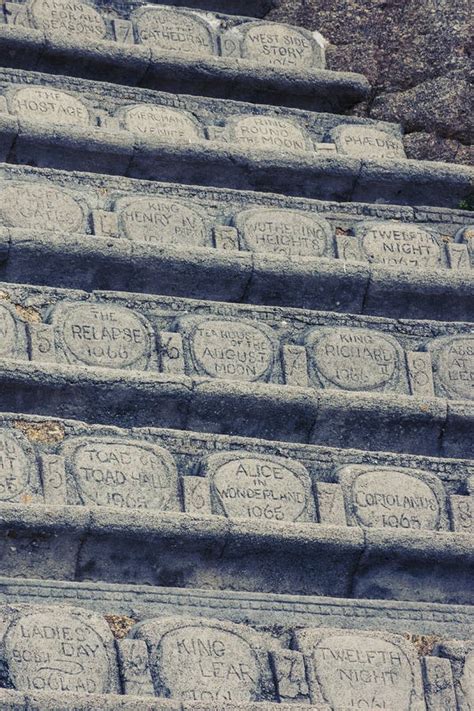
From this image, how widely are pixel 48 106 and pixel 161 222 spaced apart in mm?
1083

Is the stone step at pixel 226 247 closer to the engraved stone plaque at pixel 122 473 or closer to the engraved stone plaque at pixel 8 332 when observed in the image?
the engraved stone plaque at pixel 8 332

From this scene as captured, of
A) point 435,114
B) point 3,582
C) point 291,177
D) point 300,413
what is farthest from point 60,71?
point 3,582

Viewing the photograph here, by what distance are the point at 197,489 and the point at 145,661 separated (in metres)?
0.96

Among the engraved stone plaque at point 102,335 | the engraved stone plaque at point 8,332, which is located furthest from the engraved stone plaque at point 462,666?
the engraved stone plaque at point 8,332

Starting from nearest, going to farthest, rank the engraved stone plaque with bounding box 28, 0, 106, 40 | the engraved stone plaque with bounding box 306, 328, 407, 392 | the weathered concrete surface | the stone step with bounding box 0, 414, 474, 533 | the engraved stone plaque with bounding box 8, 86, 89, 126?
the stone step with bounding box 0, 414, 474, 533 → the engraved stone plaque with bounding box 306, 328, 407, 392 → the engraved stone plaque with bounding box 8, 86, 89, 126 → the engraved stone plaque with bounding box 28, 0, 106, 40 → the weathered concrete surface

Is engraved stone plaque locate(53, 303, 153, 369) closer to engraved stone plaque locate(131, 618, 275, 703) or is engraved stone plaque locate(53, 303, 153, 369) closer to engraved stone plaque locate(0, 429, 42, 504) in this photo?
engraved stone plaque locate(0, 429, 42, 504)

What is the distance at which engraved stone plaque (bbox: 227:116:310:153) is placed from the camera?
8914 mm

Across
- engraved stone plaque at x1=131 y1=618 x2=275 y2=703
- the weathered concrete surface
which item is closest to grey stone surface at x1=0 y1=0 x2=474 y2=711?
engraved stone plaque at x1=131 y1=618 x2=275 y2=703

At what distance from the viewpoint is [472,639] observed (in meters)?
6.36

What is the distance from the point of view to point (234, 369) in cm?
731

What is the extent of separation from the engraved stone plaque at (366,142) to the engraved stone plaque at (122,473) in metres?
2.89

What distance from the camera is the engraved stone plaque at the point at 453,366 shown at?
757 cm

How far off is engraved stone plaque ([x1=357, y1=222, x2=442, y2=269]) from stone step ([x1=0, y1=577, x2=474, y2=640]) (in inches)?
89.3

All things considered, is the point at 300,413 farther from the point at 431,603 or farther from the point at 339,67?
the point at 339,67
